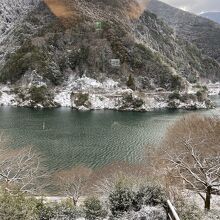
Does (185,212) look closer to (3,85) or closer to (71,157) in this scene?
(71,157)

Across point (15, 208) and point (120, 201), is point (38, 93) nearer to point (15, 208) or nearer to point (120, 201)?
point (120, 201)

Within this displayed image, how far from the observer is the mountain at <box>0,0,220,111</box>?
385ft

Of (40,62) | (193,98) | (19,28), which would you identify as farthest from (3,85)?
(193,98)

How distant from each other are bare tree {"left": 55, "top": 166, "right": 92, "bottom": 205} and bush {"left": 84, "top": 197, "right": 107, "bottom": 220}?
8915 mm

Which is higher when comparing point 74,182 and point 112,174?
point 74,182

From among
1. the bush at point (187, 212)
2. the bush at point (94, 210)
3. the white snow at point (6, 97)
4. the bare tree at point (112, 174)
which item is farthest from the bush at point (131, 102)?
the bush at point (94, 210)

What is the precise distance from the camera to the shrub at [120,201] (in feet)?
52.1

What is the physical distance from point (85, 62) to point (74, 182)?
11041cm

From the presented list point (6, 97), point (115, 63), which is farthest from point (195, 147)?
point (115, 63)

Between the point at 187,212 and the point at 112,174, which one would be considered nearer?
the point at 187,212

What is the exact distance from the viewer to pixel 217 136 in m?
34.0

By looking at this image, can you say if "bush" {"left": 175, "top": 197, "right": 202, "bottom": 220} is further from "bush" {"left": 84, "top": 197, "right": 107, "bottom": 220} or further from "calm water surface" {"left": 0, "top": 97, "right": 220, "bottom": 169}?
"calm water surface" {"left": 0, "top": 97, "right": 220, "bottom": 169}

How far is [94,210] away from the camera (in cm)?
1559

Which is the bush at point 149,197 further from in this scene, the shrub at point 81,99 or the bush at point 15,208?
the shrub at point 81,99
